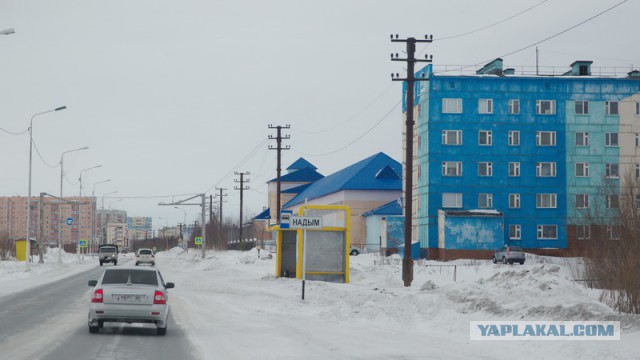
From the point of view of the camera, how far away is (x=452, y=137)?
7481cm

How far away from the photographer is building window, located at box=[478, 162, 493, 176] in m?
75.2

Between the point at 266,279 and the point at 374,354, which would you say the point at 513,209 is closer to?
the point at 266,279

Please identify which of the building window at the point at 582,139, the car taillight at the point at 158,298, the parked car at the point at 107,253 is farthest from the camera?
the parked car at the point at 107,253

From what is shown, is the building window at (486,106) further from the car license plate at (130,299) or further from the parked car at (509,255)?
the car license plate at (130,299)

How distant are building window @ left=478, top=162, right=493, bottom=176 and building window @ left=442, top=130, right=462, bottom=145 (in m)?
2.86

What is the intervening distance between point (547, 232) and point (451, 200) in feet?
30.1

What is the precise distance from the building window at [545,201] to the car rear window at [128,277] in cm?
6161

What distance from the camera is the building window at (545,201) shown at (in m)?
75.6

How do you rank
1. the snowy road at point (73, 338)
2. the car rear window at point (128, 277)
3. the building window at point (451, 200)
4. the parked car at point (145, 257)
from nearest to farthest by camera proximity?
1. the snowy road at point (73, 338)
2. the car rear window at point (128, 277)
3. the parked car at point (145, 257)
4. the building window at point (451, 200)

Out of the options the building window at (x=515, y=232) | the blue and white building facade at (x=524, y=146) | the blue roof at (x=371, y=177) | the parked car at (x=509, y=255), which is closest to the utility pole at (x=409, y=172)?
the parked car at (x=509, y=255)

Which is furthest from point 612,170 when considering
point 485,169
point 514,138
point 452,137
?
point 452,137

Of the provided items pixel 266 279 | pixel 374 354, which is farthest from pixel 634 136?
pixel 374 354

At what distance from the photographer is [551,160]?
7600 centimetres

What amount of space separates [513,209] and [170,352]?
63842mm
